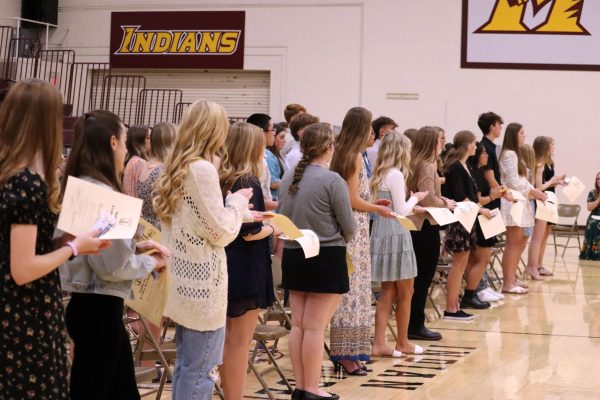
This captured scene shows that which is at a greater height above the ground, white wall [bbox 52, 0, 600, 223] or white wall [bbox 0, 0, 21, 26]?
white wall [bbox 0, 0, 21, 26]

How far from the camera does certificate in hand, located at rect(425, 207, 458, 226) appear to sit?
6617 millimetres

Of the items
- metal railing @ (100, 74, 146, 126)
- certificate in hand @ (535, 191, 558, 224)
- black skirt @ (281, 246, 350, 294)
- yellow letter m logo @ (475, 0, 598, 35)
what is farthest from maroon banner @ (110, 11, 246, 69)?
black skirt @ (281, 246, 350, 294)

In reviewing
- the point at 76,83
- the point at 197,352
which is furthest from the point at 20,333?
the point at 76,83

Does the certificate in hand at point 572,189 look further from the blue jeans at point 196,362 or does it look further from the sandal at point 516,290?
the blue jeans at point 196,362

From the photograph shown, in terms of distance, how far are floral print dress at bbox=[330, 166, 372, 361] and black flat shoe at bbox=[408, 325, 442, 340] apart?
4.35ft

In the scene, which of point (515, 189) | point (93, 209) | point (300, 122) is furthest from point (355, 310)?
point (515, 189)

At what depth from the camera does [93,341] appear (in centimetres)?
334

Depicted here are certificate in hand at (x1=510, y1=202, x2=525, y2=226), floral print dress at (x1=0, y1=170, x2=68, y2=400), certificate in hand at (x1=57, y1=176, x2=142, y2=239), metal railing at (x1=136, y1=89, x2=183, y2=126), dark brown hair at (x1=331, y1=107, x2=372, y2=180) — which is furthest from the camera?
metal railing at (x1=136, y1=89, x2=183, y2=126)

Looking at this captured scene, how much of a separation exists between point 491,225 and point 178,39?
10.7 m

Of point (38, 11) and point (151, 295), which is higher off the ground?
point (38, 11)

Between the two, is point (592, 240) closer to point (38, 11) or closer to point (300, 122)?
point (300, 122)

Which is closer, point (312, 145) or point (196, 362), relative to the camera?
point (196, 362)

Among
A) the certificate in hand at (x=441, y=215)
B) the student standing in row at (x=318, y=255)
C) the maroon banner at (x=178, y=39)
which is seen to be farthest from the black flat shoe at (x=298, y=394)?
the maroon banner at (x=178, y=39)

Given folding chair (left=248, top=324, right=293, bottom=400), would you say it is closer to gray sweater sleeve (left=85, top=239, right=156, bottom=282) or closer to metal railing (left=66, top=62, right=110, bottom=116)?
gray sweater sleeve (left=85, top=239, right=156, bottom=282)
